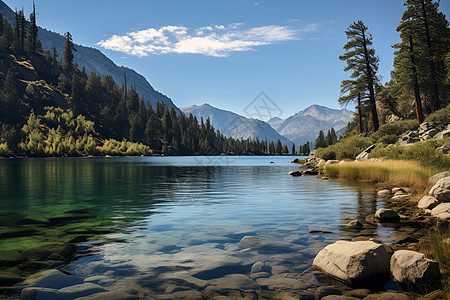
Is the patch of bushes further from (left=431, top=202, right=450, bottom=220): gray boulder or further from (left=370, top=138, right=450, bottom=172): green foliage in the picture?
(left=431, top=202, right=450, bottom=220): gray boulder

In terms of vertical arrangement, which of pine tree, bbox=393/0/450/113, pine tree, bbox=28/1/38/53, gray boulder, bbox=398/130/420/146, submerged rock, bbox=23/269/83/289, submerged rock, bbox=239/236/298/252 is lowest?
submerged rock, bbox=239/236/298/252

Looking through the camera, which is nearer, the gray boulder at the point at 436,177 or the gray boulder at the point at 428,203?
the gray boulder at the point at 428,203

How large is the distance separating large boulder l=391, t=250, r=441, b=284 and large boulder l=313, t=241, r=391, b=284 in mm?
290

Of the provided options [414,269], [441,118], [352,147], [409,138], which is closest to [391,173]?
[409,138]

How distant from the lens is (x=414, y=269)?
6.54 m

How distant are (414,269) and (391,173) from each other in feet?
67.8

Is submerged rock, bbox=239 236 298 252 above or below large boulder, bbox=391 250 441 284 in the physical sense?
below

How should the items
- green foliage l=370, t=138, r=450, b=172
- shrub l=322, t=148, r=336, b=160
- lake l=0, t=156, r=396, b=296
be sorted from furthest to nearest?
shrub l=322, t=148, r=336, b=160 → green foliage l=370, t=138, r=450, b=172 → lake l=0, t=156, r=396, b=296

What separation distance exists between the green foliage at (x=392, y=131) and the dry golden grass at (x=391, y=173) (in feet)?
36.4

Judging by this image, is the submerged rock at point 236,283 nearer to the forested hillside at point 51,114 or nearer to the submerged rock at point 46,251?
the submerged rock at point 46,251

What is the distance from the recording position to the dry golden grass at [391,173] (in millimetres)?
20172

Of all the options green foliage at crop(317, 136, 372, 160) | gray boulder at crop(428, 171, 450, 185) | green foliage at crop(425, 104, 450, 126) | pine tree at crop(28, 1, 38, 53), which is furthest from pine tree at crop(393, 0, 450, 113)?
pine tree at crop(28, 1, 38, 53)

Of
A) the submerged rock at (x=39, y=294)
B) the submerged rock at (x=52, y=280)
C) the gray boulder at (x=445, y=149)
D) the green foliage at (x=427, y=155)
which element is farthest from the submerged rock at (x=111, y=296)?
the gray boulder at (x=445, y=149)

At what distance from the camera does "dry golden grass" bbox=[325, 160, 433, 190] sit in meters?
20.2
